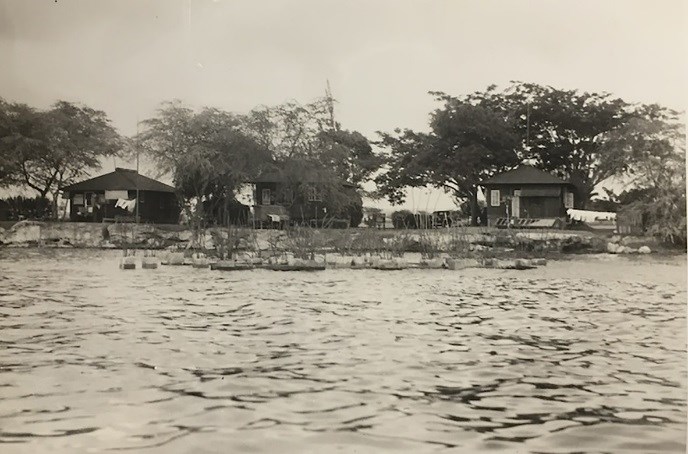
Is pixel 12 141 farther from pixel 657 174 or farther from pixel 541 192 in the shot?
pixel 657 174

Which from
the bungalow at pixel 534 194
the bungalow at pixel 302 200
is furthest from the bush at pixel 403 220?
the bungalow at pixel 534 194

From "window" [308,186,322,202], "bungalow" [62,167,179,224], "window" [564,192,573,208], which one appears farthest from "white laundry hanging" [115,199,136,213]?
"window" [564,192,573,208]

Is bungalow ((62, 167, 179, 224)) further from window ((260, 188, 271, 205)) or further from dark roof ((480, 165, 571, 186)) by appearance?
dark roof ((480, 165, 571, 186))

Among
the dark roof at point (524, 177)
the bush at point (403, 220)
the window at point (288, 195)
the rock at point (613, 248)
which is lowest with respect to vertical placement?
the rock at point (613, 248)

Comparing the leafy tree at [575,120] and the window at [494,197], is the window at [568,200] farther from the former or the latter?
the window at [494,197]

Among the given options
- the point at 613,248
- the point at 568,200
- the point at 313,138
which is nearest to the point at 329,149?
the point at 313,138

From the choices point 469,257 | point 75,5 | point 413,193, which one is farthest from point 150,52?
point 469,257
